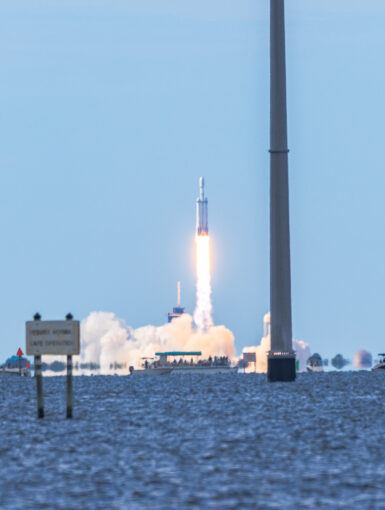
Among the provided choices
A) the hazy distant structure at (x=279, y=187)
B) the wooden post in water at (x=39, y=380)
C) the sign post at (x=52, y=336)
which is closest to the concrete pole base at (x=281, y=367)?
the hazy distant structure at (x=279, y=187)

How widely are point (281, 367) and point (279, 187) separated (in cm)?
1458

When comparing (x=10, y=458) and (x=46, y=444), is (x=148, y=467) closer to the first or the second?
(x=10, y=458)

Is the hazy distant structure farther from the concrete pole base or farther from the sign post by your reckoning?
the sign post

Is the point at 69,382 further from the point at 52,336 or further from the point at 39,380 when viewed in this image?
the point at 52,336

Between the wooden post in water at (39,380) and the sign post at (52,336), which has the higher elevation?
the sign post at (52,336)

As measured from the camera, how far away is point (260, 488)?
36.1m

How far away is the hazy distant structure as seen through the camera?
96.0m

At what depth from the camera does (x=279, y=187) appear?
96438mm

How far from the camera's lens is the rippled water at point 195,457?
34.4 m

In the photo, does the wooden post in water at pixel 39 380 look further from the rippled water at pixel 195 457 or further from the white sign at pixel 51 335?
the rippled water at pixel 195 457

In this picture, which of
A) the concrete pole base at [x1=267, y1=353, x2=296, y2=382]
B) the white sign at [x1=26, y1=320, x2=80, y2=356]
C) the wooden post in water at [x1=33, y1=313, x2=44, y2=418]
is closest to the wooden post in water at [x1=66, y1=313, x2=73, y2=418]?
the white sign at [x1=26, y1=320, x2=80, y2=356]

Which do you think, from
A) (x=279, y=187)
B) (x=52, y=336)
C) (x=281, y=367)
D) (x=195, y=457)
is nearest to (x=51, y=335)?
(x=52, y=336)

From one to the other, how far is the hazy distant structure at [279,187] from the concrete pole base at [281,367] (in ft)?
11.5

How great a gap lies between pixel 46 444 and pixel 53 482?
1256cm
